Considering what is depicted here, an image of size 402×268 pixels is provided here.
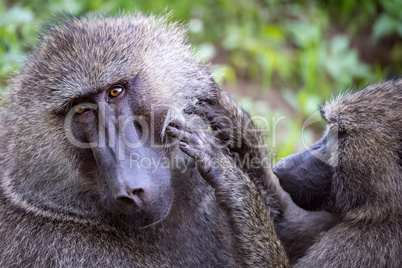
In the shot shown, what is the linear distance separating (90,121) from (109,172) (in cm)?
31

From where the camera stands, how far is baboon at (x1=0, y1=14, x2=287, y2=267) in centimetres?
241

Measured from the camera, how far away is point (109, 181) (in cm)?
226

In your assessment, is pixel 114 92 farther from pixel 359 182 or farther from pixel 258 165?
pixel 359 182

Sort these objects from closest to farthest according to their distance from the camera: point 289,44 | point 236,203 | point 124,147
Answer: point 124,147 → point 236,203 → point 289,44

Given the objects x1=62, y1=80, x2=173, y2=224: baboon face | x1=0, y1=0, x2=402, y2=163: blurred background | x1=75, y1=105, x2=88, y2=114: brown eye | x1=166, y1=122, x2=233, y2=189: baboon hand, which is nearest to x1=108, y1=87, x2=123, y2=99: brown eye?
x1=62, y1=80, x2=173, y2=224: baboon face

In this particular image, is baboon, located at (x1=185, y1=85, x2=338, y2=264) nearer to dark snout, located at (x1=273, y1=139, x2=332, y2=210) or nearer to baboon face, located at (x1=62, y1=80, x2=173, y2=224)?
dark snout, located at (x1=273, y1=139, x2=332, y2=210)

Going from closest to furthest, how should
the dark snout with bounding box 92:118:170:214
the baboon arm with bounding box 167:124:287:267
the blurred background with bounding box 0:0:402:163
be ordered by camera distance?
the dark snout with bounding box 92:118:170:214
the baboon arm with bounding box 167:124:287:267
the blurred background with bounding box 0:0:402:163

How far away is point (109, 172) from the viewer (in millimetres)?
2264

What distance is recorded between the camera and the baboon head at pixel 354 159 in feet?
7.98

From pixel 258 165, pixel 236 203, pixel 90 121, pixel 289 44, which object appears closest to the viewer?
pixel 90 121

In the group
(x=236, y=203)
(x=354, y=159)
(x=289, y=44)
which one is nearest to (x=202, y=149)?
(x=236, y=203)

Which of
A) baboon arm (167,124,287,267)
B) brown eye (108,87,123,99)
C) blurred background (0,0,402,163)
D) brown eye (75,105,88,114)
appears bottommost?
baboon arm (167,124,287,267)

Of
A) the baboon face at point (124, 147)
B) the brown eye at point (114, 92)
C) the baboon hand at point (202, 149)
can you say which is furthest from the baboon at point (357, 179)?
the brown eye at point (114, 92)

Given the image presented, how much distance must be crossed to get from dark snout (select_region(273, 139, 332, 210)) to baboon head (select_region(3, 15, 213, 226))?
2.18ft
